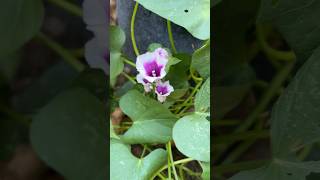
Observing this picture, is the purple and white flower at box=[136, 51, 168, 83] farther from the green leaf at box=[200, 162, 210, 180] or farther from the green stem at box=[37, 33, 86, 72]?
the green stem at box=[37, 33, 86, 72]

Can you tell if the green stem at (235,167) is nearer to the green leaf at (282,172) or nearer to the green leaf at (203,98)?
the green leaf at (282,172)

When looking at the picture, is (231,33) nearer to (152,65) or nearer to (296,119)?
(296,119)

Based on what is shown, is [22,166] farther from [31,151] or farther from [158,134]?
[158,134]

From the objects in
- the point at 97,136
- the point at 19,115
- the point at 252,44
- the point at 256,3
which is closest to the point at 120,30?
the point at 97,136

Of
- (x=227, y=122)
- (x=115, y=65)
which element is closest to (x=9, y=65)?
(x=115, y=65)

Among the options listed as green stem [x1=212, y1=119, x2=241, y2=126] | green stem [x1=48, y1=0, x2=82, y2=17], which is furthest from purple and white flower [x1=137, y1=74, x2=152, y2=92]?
green stem [x1=212, y1=119, x2=241, y2=126]
